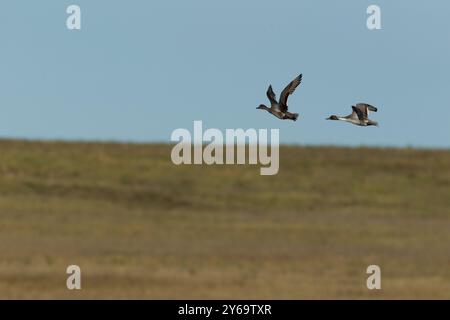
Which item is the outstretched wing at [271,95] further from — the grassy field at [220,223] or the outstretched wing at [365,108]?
the grassy field at [220,223]

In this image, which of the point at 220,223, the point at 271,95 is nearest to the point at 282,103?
the point at 271,95

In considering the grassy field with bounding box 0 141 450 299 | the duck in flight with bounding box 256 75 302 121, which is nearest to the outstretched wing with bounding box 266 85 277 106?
the duck in flight with bounding box 256 75 302 121

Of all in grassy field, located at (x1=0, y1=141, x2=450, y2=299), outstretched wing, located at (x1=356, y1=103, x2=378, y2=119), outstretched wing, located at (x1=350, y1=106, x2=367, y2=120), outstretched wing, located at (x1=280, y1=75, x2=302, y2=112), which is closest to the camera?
outstretched wing, located at (x1=350, y1=106, x2=367, y2=120)

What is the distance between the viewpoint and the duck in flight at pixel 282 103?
18.7 meters

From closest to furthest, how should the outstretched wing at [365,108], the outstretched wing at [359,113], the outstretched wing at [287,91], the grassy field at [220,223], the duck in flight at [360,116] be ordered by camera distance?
the duck in flight at [360,116]
the outstretched wing at [359,113]
the outstretched wing at [365,108]
the outstretched wing at [287,91]
the grassy field at [220,223]

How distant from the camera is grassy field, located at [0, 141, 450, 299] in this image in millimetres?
33500

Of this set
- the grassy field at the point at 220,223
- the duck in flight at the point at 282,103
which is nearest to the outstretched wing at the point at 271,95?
the duck in flight at the point at 282,103

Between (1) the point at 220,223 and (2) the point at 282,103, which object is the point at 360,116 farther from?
(1) the point at 220,223

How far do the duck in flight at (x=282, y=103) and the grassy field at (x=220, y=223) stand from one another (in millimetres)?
11432

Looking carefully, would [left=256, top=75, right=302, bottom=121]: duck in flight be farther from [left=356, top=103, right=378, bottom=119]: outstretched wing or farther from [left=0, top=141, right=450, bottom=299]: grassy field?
[left=0, top=141, right=450, bottom=299]: grassy field

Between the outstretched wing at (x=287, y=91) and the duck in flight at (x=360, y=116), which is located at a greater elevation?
the outstretched wing at (x=287, y=91)

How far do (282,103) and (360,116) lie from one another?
3.46 ft
